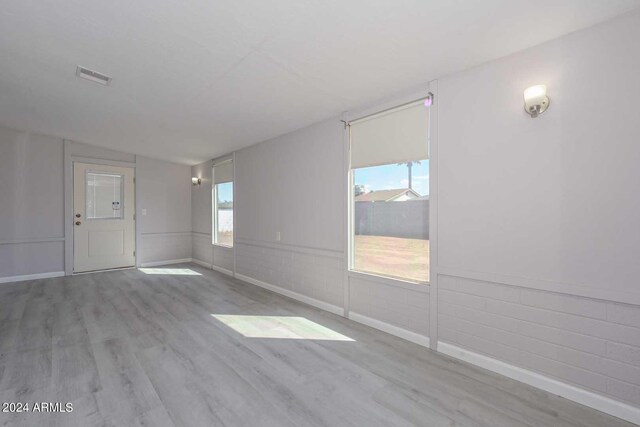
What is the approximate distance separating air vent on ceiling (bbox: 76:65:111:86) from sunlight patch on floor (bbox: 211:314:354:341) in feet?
9.49

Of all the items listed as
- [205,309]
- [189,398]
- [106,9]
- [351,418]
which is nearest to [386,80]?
[106,9]

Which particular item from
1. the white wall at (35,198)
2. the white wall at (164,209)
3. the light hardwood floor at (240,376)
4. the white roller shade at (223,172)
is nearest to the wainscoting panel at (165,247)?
the white wall at (164,209)

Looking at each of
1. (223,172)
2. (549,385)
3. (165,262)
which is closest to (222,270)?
(165,262)

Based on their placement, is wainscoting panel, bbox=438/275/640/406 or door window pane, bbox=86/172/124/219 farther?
door window pane, bbox=86/172/124/219

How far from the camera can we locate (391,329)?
3021 millimetres

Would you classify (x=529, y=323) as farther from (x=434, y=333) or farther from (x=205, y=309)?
(x=205, y=309)

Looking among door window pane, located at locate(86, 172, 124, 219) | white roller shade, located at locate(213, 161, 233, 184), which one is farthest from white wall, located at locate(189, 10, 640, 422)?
door window pane, located at locate(86, 172, 124, 219)

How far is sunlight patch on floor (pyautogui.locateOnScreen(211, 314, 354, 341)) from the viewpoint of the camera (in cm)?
299

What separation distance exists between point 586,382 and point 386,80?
2757 mm

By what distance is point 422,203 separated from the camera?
9.34 feet

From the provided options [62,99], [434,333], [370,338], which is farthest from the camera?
[62,99]

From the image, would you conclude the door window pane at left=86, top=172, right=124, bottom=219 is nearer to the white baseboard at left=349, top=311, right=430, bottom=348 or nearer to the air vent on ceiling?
the air vent on ceiling

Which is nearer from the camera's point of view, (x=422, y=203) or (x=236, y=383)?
(x=236, y=383)

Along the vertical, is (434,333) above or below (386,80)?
below
